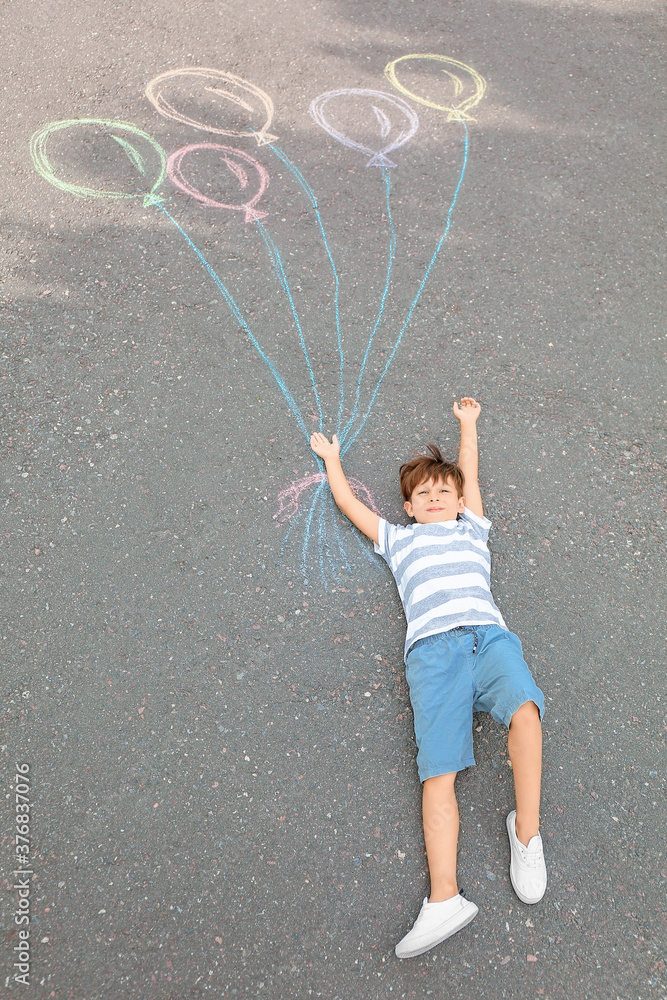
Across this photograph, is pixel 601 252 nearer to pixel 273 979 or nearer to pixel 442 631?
pixel 442 631

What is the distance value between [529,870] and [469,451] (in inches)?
56.0

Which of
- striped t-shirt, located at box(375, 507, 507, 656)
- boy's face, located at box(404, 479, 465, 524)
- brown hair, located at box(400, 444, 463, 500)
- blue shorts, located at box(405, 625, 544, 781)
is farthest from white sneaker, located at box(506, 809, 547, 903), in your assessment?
brown hair, located at box(400, 444, 463, 500)

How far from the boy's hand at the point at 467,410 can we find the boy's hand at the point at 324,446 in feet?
1.66

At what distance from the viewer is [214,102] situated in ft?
11.9

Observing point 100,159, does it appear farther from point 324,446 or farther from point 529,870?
point 529,870

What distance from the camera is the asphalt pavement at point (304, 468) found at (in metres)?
1.98

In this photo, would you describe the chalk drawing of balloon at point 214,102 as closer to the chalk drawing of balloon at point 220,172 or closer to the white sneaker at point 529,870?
the chalk drawing of balloon at point 220,172

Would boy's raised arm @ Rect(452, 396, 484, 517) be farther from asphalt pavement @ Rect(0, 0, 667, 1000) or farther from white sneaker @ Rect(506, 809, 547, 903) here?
white sneaker @ Rect(506, 809, 547, 903)

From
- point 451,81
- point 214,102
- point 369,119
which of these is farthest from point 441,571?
point 451,81

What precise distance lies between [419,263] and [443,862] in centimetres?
244

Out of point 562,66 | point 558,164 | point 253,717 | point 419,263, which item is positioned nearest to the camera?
point 253,717

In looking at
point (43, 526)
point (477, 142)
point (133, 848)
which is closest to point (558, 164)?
point (477, 142)

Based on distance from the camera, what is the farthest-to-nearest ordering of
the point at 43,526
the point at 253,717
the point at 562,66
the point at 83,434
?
the point at 562,66
the point at 83,434
the point at 43,526
the point at 253,717

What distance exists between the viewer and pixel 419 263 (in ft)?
10.4
